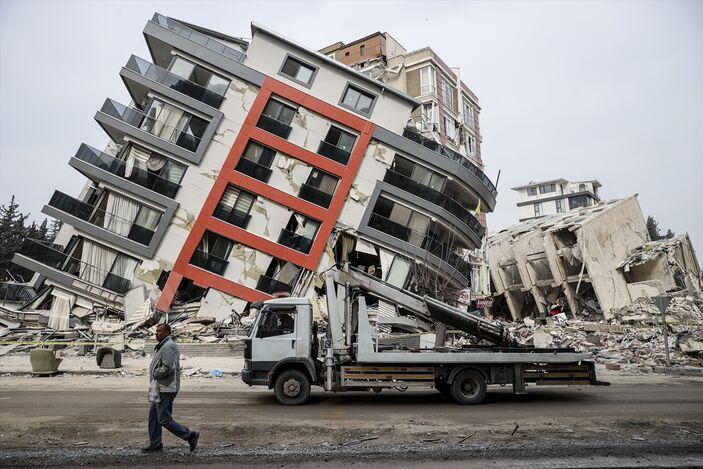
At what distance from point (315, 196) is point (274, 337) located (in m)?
16.7

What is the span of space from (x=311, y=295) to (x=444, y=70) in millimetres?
28808

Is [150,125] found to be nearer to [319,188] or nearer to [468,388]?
[319,188]

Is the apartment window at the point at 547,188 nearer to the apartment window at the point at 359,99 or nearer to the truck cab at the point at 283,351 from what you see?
the apartment window at the point at 359,99

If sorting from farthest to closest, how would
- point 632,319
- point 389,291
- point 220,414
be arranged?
1. point 632,319
2. point 389,291
3. point 220,414

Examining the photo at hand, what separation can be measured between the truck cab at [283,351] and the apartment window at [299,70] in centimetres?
2016

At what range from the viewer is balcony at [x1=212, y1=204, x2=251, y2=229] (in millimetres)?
25987

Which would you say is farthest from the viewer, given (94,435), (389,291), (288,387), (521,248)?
(521,248)

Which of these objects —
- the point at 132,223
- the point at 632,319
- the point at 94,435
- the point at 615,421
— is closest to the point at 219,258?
the point at 132,223

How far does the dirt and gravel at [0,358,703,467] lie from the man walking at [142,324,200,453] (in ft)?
0.74

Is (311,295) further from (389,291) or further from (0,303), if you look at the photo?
(0,303)

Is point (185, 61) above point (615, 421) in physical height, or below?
above

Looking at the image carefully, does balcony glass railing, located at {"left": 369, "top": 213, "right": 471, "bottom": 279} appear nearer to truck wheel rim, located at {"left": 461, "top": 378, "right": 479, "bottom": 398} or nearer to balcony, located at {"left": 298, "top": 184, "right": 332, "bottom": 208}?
balcony, located at {"left": 298, "top": 184, "right": 332, "bottom": 208}

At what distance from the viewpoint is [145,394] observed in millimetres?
11891

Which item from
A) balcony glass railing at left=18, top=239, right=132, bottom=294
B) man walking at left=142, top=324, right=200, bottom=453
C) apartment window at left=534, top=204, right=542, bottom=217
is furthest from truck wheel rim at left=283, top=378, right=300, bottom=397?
apartment window at left=534, top=204, right=542, bottom=217
